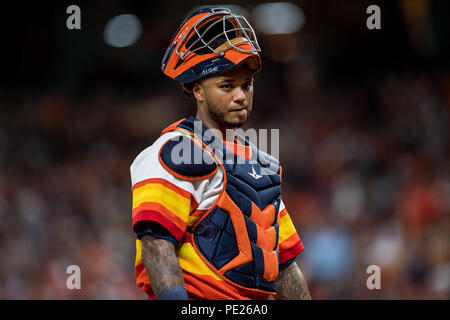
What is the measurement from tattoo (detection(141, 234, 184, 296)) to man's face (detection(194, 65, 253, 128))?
1.78 feet

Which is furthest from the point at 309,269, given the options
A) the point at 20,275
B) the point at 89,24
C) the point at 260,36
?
the point at 89,24

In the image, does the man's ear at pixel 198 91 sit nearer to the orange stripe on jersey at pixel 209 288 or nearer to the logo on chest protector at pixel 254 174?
the logo on chest protector at pixel 254 174

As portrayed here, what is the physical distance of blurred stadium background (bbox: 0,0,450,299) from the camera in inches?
243

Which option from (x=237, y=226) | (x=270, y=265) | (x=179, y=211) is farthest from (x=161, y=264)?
(x=270, y=265)

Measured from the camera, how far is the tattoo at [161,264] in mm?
2109

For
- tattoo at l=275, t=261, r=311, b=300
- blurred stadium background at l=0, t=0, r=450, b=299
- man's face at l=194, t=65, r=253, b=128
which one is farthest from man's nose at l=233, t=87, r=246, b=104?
blurred stadium background at l=0, t=0, r=450, b=299

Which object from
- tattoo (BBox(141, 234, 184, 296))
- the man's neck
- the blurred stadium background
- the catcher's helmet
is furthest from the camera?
the blurred stadium background

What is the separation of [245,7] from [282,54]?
951 millimetres

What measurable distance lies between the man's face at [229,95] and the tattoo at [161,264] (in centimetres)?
54

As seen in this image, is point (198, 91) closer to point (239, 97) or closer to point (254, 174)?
point (239, 97)

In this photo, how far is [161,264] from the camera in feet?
6.97

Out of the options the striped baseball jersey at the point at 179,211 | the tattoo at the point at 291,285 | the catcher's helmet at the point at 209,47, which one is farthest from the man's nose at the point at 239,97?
the tattoo at the point at 291,285

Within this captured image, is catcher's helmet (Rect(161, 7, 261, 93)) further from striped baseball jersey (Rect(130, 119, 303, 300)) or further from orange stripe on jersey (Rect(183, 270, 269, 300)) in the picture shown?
orange stripe on jersey (Rect(183, 270, 269, 300))

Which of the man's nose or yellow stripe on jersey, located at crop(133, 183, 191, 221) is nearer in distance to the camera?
yellow stripe on jersey, located at crop(133, 183, 191, 221)
